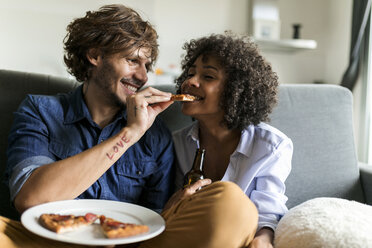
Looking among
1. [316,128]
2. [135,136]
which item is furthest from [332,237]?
[316,128]

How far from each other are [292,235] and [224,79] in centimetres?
73

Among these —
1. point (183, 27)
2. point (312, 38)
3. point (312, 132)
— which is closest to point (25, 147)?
point (312, 132)

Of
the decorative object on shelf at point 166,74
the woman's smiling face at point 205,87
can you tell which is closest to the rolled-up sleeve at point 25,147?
the woman's smiling face at point 205,87

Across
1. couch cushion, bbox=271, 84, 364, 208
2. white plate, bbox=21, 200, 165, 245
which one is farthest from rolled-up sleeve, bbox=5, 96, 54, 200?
couch cushion, bbox=271, 84, 364, 208

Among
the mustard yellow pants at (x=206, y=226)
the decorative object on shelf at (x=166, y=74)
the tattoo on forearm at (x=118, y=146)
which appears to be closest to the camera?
the mustard yellow pants at (x=206, y=226)

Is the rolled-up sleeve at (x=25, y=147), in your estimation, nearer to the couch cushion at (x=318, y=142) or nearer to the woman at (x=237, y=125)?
the woman at (x=237, y=125)

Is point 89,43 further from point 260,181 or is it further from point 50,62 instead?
point 50,62

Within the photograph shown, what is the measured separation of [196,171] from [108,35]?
0.74 metres

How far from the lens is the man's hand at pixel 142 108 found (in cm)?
156

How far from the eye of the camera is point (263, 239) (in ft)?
4.73

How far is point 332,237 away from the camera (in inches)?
51.0

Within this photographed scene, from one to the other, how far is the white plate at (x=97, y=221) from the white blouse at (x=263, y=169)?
1.68 ft

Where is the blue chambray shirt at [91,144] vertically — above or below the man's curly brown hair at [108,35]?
below

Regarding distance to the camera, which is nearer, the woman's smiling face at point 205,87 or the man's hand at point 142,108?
the man's hand at point 142,108
